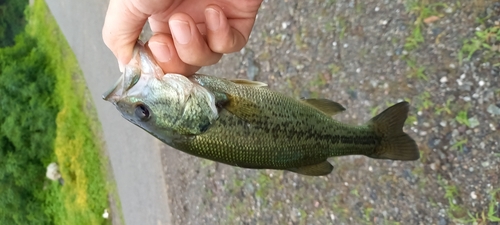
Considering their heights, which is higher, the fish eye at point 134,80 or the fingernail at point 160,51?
the fingernail at point 160,51

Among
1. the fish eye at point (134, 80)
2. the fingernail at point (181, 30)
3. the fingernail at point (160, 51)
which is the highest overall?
the fingernail at point (181, 30)

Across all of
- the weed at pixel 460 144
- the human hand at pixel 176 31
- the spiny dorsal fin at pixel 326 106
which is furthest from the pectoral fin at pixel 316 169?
the weed at pixel 460 144

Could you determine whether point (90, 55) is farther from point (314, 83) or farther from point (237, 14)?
point (237, 14)

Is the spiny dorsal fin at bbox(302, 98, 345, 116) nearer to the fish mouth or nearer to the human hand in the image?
the human hand

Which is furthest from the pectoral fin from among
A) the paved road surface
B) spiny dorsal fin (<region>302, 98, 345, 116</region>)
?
the paved road surface

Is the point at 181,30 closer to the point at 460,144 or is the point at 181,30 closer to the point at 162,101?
the point at 162,101

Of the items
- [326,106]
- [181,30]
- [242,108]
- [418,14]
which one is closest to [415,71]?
[418,14]

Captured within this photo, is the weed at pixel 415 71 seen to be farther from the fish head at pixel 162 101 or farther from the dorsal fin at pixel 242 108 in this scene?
the fish head at pixel 162 101
